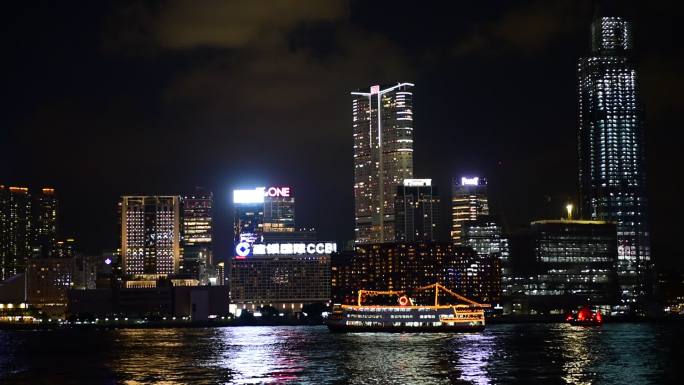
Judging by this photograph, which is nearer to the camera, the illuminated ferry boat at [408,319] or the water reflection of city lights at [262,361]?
the water reflection of city lights at [262,361]

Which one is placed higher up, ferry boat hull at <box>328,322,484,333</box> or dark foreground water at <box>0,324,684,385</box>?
dark foreground water at <box>0,324,684,385</box>

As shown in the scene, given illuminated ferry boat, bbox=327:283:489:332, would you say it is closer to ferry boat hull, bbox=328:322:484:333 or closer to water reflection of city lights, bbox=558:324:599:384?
ferry boat hull, bbox=328:322:484:333

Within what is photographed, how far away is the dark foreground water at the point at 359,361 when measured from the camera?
92.9 metres

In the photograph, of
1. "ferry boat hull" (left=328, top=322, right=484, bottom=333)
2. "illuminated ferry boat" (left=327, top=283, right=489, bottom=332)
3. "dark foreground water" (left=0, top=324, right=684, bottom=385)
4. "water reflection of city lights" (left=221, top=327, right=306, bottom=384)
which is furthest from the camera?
"illuminated ferry boat" (left=327, top=283, right=489, bottom=332)

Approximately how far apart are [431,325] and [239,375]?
93.9 meters

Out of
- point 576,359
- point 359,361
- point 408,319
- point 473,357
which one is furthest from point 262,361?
point 408,319

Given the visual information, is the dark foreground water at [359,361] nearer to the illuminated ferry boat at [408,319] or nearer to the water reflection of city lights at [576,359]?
the water reflection of city lights at [576,359]

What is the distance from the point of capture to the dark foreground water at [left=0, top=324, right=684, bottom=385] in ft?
305

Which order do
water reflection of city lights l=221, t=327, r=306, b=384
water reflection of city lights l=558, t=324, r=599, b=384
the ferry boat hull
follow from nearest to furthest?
water reflection of city lights l=558, t=324, r=599, b=384 < water reflection of city lights l=221, t=327, r=306, b=384 < the ferry boat hull

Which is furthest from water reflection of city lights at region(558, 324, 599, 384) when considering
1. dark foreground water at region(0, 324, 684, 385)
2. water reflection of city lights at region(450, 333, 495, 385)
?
water reflection of city lights at region(450, 333, 495, 385)

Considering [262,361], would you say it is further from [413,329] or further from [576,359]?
[413,329]

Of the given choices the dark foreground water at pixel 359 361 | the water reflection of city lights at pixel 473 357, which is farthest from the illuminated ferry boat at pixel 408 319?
the dark foreground water at pixel 359 361

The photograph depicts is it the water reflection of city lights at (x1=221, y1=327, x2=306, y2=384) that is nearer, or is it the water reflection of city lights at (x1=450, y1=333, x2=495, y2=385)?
the water reflection of city lights at (x1=221, y1=327, x2=306, y2=384)

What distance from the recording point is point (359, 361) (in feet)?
367
